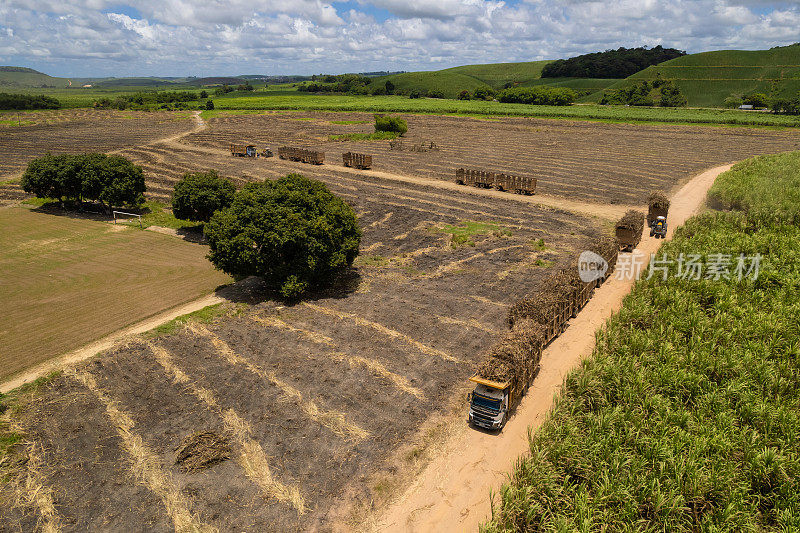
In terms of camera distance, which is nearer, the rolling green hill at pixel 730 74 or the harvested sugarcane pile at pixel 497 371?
the harvested sugarcane pile at pixel 497 371

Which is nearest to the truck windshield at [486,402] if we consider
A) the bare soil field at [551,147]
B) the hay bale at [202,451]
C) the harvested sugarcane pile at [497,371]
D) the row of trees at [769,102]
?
the harvested sugarcane pile at [497,371]

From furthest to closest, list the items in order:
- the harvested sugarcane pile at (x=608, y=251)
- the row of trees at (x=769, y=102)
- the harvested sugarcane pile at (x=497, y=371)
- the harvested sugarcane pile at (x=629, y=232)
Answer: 1. the row of trees at (x=769, y=102)
2. the harvested sugarcane pile at (x=629, y=232)
3. the harvested sugarcane pile at (x=608, y=251)
4. the harvested sugarcane pile at (x=497, y=371)

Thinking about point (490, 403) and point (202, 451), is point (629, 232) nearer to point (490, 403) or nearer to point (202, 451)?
point (490, 403)

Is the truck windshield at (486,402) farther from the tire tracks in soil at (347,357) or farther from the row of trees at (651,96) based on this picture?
the row of trees at (651,96)

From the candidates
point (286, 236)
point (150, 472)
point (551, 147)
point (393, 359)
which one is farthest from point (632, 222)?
point (551, 147)

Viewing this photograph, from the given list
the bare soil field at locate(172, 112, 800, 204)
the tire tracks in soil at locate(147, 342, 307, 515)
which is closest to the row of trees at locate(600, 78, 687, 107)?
the bare soil field at locate(172, 112, 800, 204)

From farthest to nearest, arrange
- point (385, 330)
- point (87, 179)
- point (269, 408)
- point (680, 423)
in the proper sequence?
point (87, 179) → point (385, 330) → point (269, 408) → point (680, 423)

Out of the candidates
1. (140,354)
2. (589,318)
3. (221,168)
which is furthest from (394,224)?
(221,168)
